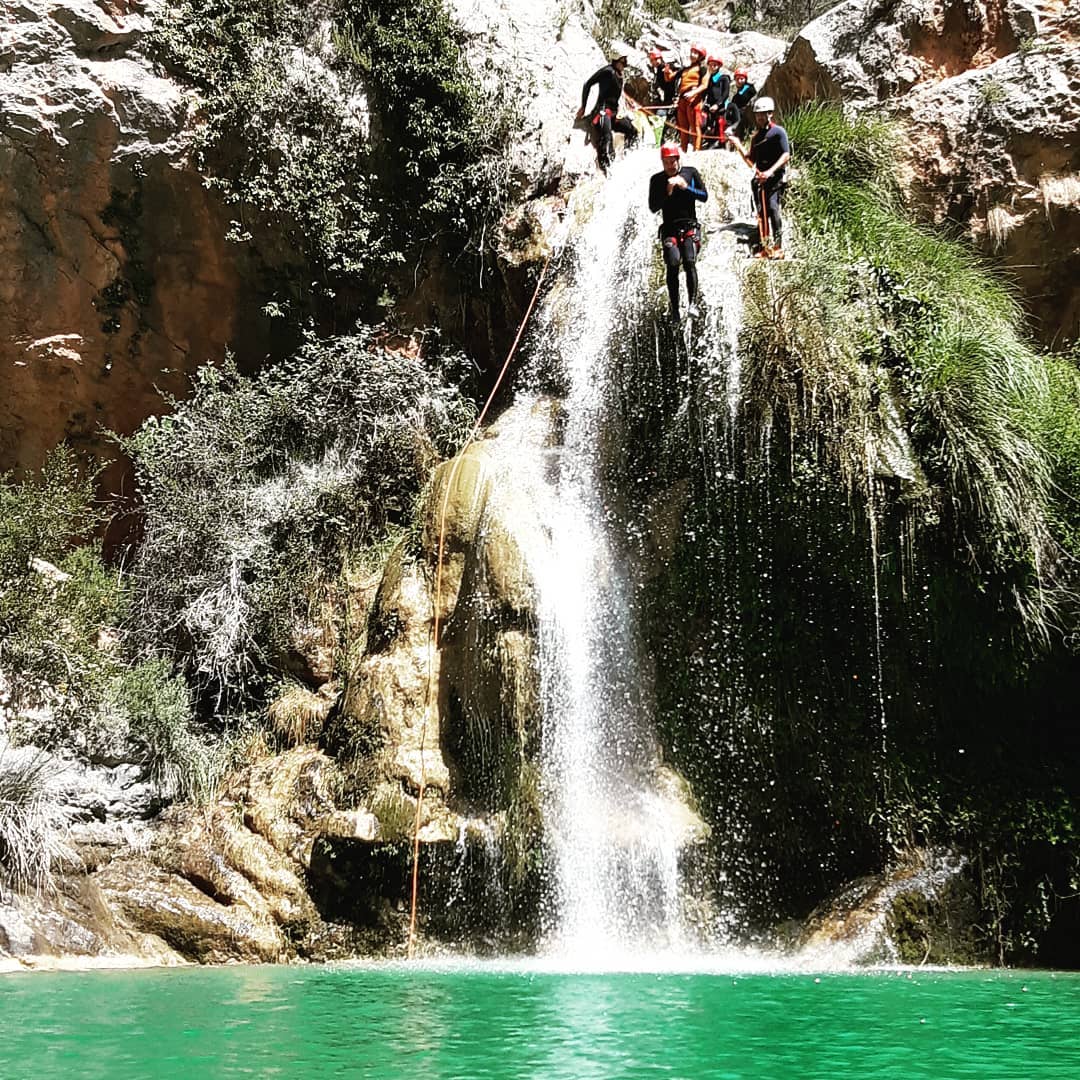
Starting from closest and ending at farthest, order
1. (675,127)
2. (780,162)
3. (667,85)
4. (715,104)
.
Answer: (780,162), (715,104), (675,127), (667,85)

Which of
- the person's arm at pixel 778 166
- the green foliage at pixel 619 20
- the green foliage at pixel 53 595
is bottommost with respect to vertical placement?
the green foliage at pixel 53 595

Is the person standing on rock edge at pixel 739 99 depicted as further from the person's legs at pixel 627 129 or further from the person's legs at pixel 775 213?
the person's legs at pixel 775 213

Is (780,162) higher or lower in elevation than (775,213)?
higher

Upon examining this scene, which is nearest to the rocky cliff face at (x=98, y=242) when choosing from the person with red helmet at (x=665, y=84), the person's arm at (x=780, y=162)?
the person with red helmet at (x=665, y=84)

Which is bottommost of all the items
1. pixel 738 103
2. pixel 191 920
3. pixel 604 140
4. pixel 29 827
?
pixel 191 920

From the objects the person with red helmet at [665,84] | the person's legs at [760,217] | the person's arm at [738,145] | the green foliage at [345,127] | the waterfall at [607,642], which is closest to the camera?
the waterfall at [607,642]

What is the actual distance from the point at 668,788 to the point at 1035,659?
2921 millimetres

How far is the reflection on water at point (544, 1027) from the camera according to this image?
157 inches

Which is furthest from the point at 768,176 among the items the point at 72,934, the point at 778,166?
the point at 72,934

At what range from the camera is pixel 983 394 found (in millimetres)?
8883

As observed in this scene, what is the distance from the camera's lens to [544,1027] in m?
4.76

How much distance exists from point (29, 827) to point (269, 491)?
4.49 m

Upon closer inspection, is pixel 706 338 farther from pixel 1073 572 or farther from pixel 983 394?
pixel 1073 572

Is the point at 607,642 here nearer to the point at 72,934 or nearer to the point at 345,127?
the point at 72,934
